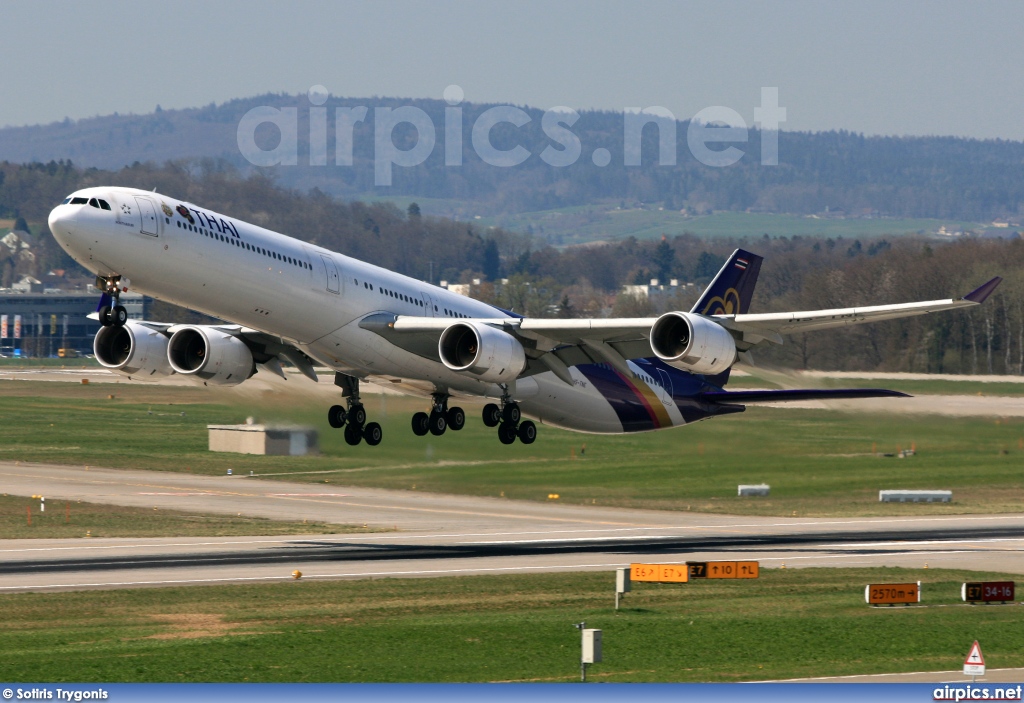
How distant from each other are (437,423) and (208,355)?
8733 millimetres

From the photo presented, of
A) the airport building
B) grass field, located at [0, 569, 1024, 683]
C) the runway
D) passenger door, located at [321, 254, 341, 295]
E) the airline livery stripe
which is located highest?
the airport building

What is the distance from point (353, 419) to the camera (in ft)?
180

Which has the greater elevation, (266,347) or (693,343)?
(266,347)

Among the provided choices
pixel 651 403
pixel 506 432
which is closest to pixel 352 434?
pixel 506 432

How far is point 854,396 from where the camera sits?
56.1 metres

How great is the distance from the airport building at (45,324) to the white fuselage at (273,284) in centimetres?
13657

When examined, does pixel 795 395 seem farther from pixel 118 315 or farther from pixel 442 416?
pixel 118 315

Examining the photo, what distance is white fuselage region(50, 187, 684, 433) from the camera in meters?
41.3

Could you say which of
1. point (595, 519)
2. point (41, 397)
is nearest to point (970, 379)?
point (595, 519)

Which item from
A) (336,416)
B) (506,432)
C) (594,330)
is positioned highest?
(594,330)

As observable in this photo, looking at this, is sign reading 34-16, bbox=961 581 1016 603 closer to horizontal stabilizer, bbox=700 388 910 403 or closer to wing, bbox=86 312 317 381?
horizontal stabilizer, bbox=700 388 910 403

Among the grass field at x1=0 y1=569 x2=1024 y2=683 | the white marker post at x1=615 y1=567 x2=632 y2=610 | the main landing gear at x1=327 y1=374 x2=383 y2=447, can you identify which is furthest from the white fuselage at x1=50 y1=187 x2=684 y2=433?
the white marker post at x1=615 y1=567 x2=632 y2=610

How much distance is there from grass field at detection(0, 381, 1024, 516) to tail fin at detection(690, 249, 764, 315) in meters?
6.27

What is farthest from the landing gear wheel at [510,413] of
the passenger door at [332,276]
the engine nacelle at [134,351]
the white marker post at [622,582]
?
the engine nacelle at [134,351]
